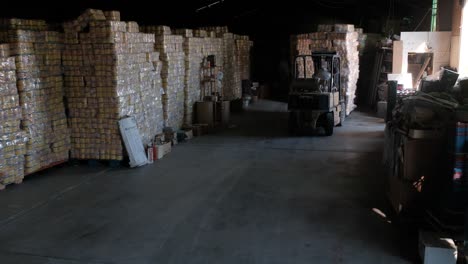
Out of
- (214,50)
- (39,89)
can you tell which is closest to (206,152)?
(39,89)

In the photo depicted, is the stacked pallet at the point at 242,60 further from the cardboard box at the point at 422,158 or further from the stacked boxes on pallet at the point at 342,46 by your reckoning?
the cardboard box at the point at 422,158

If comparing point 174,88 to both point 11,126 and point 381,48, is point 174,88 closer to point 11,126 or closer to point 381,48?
point 11,126

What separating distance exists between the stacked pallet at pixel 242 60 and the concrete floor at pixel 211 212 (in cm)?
1027

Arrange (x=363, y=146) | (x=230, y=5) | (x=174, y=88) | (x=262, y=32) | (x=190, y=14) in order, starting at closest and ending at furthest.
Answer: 1. (x=363, y=146)
2. (x=174, y=88)
3. (x=190, y=14)
4. (x=230, y=5)
5. (x=262, y=32)

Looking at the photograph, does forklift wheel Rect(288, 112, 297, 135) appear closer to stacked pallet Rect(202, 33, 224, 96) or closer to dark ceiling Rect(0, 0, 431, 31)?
stacked pallet Rect(202, 33, 224, 96)

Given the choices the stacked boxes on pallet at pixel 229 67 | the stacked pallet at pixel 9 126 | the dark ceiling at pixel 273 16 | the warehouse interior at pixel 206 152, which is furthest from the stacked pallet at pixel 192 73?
the stacked pallet at pixel 9 126

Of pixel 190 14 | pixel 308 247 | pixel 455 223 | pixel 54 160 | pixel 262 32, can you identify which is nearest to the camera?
pixel 455 223

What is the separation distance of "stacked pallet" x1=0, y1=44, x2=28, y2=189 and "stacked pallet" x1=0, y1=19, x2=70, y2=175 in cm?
20

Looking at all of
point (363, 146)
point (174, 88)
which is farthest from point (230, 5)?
point (363, 146)

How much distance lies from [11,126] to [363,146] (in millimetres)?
8602

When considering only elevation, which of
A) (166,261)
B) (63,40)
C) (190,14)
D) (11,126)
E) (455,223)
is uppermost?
(190,14)

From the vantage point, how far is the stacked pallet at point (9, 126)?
850 centimetres

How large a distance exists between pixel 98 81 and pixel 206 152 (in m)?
3.30

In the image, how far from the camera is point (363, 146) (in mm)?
12297
